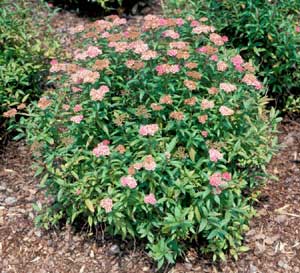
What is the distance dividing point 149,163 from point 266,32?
1996 millimetres

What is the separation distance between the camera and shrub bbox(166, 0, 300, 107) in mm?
4297

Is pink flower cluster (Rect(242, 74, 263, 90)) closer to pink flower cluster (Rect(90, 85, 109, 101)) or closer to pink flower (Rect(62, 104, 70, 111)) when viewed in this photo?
pink flower cluster (Rect(90, 85, 109, 101))

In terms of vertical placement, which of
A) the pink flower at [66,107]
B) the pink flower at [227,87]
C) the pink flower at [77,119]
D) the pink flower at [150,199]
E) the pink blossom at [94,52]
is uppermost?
the pink blossom at [94,52]

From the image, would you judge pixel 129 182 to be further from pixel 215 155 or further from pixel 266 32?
pixel 266 32

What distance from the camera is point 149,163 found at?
9.93 feet

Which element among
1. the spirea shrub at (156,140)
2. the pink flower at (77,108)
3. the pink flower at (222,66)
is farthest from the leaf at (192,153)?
the pink flower at (77,108)

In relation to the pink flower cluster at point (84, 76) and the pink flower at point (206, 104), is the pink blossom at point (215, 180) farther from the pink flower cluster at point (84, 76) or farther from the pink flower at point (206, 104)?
the pink flower cluster at point (84, 76)

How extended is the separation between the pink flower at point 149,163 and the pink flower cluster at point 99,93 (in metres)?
0.49

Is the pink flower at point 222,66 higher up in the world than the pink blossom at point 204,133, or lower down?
higher up

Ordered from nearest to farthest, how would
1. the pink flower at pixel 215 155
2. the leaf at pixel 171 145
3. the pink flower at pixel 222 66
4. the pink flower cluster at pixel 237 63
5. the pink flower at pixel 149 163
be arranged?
the pink flower at pixel 149 163, the pink flower at pixel 215 155, the leaf at pixel 171 145, the pink flower at pixel 222 66, the pink flower cluster at pixel 237 63

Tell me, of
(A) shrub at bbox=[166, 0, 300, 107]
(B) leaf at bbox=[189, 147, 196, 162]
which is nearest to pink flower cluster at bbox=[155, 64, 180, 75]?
(B) leaf at bbox=[189, 147, 196, 162]

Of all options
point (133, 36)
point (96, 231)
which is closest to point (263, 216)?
point (96, 231)

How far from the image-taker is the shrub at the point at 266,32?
4297 mm

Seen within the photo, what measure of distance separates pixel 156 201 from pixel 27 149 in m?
A: 1.83
